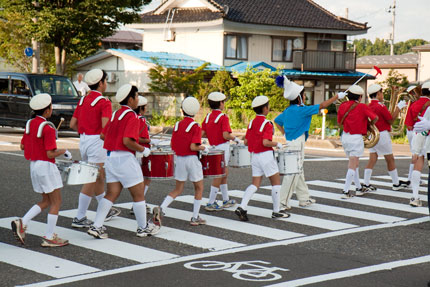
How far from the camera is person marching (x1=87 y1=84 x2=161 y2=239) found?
717cm

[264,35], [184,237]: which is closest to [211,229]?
[184,237]

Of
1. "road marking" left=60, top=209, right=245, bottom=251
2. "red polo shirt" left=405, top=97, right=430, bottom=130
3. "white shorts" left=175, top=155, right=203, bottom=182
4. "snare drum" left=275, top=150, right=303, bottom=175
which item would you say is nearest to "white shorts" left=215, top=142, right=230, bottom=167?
"snare drum" left=275, top=150, right=303, bottom=175

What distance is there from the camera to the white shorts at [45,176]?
7.04 meters

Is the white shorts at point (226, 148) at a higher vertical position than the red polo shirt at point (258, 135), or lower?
lower

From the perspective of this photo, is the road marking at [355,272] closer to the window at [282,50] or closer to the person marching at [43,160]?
the person marching at [43,160]

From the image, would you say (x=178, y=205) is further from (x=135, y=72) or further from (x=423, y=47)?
(x=423, y=47)

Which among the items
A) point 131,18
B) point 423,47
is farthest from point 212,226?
point 423,47

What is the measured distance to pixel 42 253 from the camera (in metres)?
6.87

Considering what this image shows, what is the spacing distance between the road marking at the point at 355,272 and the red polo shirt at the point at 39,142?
290cm


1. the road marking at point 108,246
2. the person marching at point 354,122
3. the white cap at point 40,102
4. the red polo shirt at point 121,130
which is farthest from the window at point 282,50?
the white cap at point 40,102

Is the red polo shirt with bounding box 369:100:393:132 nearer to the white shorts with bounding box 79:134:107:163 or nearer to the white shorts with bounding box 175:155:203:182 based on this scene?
the white shorts with bounding box 175:155:203:182

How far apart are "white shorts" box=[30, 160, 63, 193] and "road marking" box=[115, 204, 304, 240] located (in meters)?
2.33

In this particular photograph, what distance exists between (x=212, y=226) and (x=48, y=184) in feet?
7.72

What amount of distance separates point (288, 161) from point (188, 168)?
4.94 ft
